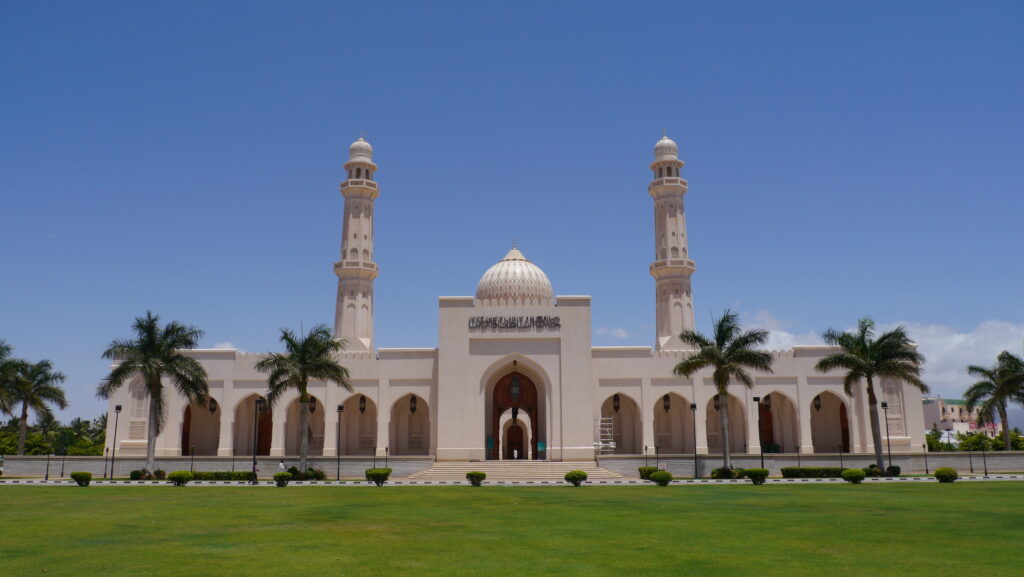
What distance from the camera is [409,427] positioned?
46.2 meters

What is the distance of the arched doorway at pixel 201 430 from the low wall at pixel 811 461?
76.0ft

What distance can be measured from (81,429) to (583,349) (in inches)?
2045

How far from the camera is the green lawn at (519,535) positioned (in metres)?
10.3

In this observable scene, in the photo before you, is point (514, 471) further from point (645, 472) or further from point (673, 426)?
point (673, 426)

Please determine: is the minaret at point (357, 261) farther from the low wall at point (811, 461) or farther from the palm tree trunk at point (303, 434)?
the low wall at point (811, 461)

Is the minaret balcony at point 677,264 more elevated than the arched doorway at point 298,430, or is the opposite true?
the minaret balcony at point 677,264

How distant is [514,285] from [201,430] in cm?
2029

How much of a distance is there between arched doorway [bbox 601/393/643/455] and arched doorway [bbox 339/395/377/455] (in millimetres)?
13178

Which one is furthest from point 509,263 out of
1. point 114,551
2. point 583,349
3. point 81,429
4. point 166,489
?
point 81,429

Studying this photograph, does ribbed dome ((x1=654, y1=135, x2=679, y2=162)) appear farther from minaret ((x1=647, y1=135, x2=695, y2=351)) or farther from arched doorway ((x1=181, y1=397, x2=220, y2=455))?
arched doorway ((x1=181, y1=397, x2=220, y2=455))

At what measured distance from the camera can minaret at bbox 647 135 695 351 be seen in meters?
46.8

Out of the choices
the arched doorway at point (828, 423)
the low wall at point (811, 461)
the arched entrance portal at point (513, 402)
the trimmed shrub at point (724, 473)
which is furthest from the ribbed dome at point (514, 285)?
the arched doorway at point (828, 423)

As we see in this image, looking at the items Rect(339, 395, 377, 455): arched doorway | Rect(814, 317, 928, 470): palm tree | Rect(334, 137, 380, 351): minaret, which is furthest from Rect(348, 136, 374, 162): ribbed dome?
Rect(814, 317, 928, 470): palm tree

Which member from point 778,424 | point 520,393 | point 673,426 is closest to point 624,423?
point 673,426
